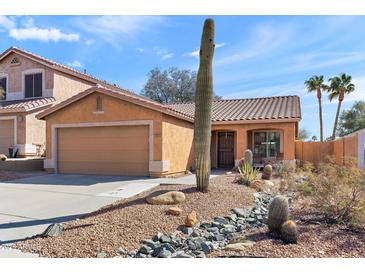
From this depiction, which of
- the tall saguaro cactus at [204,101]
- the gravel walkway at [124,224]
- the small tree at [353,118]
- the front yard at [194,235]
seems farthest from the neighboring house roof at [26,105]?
the small tree at [353,118]

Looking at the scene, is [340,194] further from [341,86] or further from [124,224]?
[341,86]

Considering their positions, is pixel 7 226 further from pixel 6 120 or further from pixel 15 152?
pixel 6 120

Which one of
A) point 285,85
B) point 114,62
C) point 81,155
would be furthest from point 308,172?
point 285,85

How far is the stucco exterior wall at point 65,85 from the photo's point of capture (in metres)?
21.4

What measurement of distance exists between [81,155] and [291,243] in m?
12.3

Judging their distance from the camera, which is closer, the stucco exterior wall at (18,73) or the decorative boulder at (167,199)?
the decorative boulder at (167,199)

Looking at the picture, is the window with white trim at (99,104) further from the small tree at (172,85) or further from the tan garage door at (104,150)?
the small tree at (172,85)

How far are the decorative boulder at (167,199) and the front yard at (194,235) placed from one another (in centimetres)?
15

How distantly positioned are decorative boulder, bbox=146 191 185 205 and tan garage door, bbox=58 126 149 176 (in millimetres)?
6184

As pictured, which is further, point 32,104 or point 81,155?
point 32,104

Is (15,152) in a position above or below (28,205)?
above
